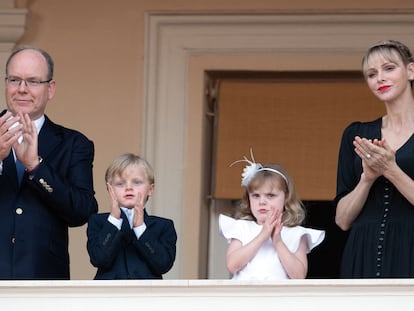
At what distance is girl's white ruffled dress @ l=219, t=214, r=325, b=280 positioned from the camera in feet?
23.0

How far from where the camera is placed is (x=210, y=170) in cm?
912

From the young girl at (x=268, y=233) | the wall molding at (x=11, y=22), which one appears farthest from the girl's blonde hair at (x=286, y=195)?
the wall molding at (x=11, y=22)

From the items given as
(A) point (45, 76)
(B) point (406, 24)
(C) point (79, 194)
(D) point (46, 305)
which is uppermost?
(B) point (406, 24)

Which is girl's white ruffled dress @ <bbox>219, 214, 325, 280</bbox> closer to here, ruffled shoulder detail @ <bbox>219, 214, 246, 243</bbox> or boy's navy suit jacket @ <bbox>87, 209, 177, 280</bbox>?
ruffled shoulder detail @ <bbox>219, 214, 246, 243</bbox>

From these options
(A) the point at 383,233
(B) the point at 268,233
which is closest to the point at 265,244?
(B) the point at 268,233

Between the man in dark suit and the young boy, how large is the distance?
0.31 ft

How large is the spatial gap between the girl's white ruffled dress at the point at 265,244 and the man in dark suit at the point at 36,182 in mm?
596

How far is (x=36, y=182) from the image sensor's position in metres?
6.81

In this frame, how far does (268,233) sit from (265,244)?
4.9 inches

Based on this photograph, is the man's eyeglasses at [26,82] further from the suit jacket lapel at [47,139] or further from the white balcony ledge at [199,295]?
the white balcony ledge at [199,295]

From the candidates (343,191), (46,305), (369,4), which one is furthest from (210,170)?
(46,305)

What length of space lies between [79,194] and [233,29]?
2346 millimetres

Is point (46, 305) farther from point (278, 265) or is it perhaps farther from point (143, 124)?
point (143, 124)

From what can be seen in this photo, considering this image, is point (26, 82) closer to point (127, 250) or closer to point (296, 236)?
point (127, 250)
